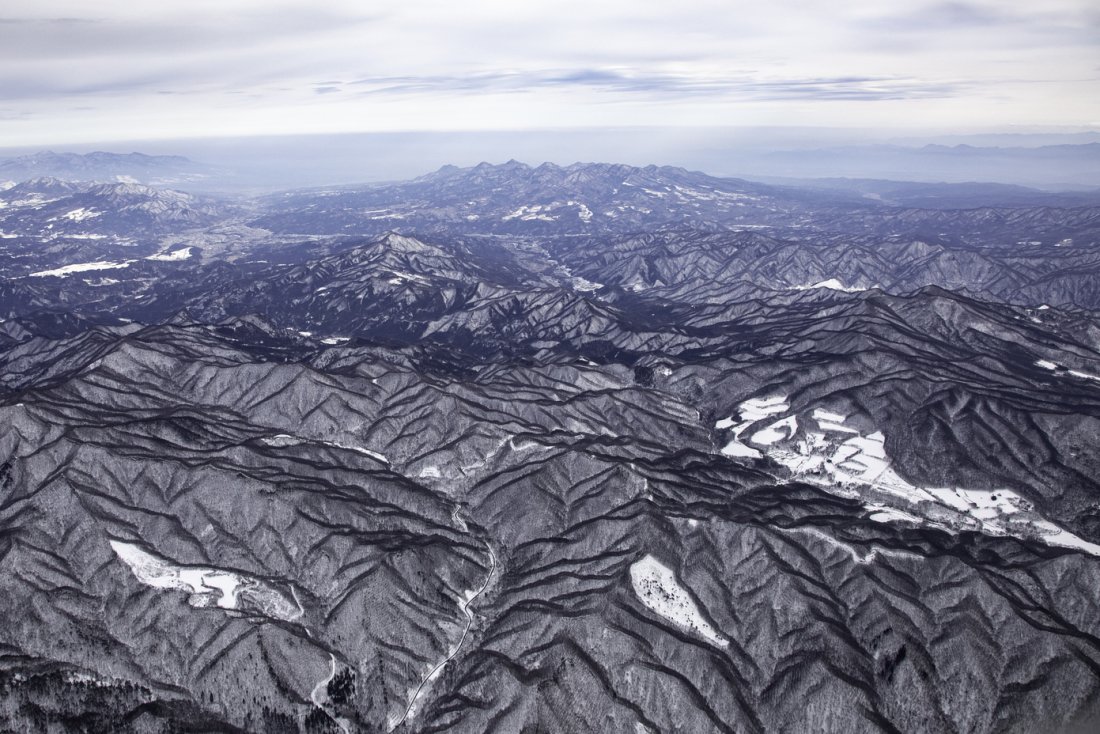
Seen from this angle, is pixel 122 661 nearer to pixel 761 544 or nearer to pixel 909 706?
pixel 761 544

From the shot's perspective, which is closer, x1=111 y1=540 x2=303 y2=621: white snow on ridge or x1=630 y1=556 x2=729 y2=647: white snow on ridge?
x1=630 y1=556 x2=729 y2=647: white snow on ridge

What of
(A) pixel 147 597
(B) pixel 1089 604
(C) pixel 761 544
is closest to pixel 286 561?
(A) pixel 147 597

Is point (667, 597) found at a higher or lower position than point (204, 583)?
higher

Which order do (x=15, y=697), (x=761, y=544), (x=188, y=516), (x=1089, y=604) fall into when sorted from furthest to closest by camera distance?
(x=188, y=516)
(x=761, y=544)
(x=1089, y=604)
(x=15, y=697)

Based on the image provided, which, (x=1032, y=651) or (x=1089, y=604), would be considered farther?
(x=1089, y=604)

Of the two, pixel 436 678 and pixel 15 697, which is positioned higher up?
pixel 15 697
